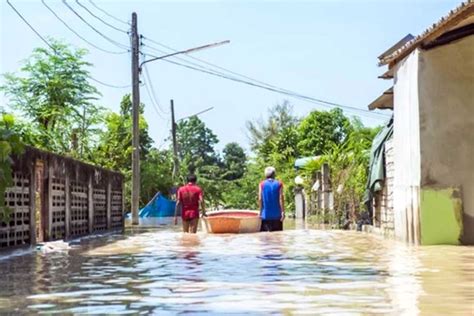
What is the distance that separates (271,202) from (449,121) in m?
5.62

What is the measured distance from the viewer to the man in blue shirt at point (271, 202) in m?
18.2

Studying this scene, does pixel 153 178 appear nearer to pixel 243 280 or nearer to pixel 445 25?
pixel 445 25

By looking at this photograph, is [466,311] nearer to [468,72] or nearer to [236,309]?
[236,309]

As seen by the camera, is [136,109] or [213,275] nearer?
[213,275]

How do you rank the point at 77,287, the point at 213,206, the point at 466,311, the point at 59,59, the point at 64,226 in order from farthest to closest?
the point at 213,206
the point at 59,59
the point at 64,226
the point at 77,287
the point at 466,311

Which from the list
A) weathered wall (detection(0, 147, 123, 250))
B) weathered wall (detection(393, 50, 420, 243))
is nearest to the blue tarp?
weathered wall (detection(0, 147, 123, 250))

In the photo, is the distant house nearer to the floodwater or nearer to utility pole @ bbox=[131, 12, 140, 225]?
the floodwater

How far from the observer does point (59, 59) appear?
3806cm

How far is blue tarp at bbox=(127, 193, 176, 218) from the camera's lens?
37500mm

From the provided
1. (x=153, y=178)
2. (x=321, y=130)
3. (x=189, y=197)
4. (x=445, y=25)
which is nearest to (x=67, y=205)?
(x=189, y=197)

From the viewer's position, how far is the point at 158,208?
1495 inches

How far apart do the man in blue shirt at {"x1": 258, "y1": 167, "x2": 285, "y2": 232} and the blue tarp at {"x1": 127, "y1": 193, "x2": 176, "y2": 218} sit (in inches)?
739

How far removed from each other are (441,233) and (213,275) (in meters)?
6.34

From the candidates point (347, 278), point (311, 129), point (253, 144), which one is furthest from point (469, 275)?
point (253, 144)
